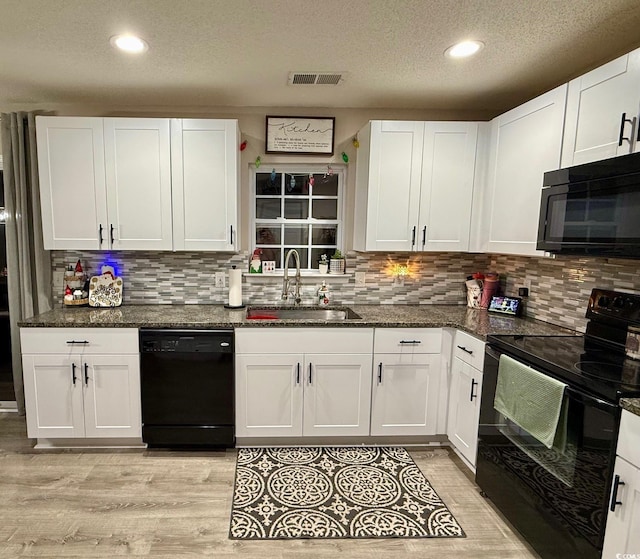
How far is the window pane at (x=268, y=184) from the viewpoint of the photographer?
3.04 m

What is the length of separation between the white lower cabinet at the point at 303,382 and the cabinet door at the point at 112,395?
67cm

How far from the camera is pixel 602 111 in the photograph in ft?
5.76

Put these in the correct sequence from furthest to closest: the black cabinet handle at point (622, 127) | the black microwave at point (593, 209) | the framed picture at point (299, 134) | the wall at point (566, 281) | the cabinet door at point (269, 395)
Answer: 1. the framed picture at point (299, 134)
2. the cabinet door at point (269, 395)
3. the wall at point (566, 281)
4. the black cabinet handle at point (622, 127)
5. the black microwave at point (593, 209)

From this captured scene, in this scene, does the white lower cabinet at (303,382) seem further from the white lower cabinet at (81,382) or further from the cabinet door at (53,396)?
the cabinet door at (53,396)

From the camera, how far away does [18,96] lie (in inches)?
105

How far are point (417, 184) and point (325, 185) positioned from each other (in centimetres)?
79

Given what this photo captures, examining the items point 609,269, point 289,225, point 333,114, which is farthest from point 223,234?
point 609,269

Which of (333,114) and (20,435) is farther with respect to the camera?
(333,114)

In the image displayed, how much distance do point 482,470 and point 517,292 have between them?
1.31 metres

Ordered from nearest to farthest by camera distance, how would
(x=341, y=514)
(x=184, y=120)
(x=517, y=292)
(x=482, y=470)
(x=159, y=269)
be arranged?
(x=341, y=514), (x=482, y=470), (x=184, y=120), (x=517, y=292), (x=159, y=269)

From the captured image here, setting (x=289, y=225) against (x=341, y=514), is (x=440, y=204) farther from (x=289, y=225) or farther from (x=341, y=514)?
(x=341, y=514)

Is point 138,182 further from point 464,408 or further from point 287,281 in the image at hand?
point 464,408

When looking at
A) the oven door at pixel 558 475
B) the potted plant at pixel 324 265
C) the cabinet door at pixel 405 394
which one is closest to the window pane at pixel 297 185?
the potted plant at pixel 324 265

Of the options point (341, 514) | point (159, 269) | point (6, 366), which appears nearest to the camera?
point (341, 514)
